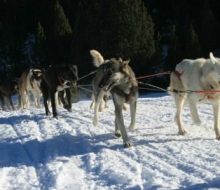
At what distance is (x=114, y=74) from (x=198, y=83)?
1.27m

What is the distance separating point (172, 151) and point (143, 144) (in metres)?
0.74

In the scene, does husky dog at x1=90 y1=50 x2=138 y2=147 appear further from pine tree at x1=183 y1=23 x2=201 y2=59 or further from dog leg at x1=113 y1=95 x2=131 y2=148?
pine tree at x1=183 y1=23 x2=201 y2=59

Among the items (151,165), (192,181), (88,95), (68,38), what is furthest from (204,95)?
Answer: (68,38)

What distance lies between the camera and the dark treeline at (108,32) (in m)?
25.9

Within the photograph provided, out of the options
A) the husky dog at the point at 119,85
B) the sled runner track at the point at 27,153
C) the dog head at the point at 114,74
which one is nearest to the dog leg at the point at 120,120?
the husky dog at the point at 119,85

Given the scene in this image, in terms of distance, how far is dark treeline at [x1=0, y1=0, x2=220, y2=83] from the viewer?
25922 mm

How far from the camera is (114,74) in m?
8.38

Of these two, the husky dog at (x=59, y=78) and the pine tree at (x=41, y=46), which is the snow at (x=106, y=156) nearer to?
the husky dog at (x=59, y=78)

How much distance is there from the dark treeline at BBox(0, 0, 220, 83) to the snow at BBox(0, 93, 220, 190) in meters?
14.8

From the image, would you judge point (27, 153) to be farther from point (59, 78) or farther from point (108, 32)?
point (108, 32)

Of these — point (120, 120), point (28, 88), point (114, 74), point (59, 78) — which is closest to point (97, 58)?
point (59, 78)

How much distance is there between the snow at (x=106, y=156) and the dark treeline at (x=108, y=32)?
14793 millimetres

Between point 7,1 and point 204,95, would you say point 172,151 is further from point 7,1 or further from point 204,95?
point 7,1

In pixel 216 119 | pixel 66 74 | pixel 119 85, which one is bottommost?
pixel 216 119
